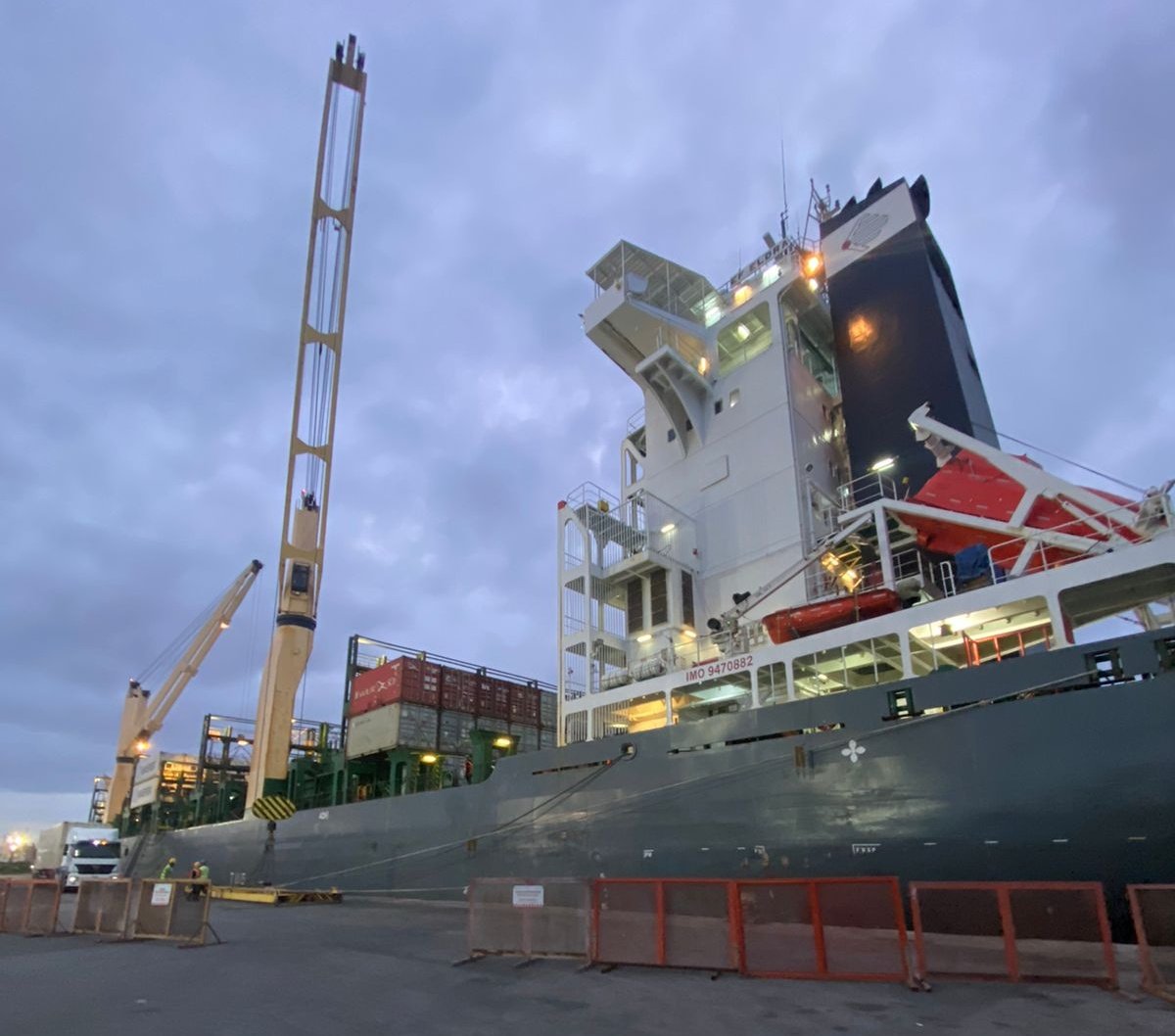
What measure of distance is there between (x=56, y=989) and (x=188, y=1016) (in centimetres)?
256

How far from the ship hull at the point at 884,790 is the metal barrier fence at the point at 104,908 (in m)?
7.58

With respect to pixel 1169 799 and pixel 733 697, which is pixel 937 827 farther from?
pixel 733 697

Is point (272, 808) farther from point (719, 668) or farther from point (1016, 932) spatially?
point (1016, 932)

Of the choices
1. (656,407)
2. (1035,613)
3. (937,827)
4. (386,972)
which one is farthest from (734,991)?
(656,407)

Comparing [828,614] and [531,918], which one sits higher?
[828,614]

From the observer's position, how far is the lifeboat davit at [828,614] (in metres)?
14.3

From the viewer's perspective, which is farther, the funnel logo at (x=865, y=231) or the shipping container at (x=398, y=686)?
the shipping container at (x=398, y=686)

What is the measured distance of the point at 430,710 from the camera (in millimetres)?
24922

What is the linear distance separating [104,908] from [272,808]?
12766 millimetres

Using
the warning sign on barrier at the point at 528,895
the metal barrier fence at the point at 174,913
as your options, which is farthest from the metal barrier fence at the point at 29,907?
the warning sign on barrier at the point at 528,895

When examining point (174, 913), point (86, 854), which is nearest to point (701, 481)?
point (174, 913)

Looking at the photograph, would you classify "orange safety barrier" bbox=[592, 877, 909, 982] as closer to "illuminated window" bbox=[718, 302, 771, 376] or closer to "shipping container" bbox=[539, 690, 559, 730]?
"illuminated window" bbox=[718, 302, 771, 376]

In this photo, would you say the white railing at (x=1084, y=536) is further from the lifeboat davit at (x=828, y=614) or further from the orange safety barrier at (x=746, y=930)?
the orange safety barrier at (x=746, y=930)

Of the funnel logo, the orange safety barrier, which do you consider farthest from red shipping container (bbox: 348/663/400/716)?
the funnel logo
